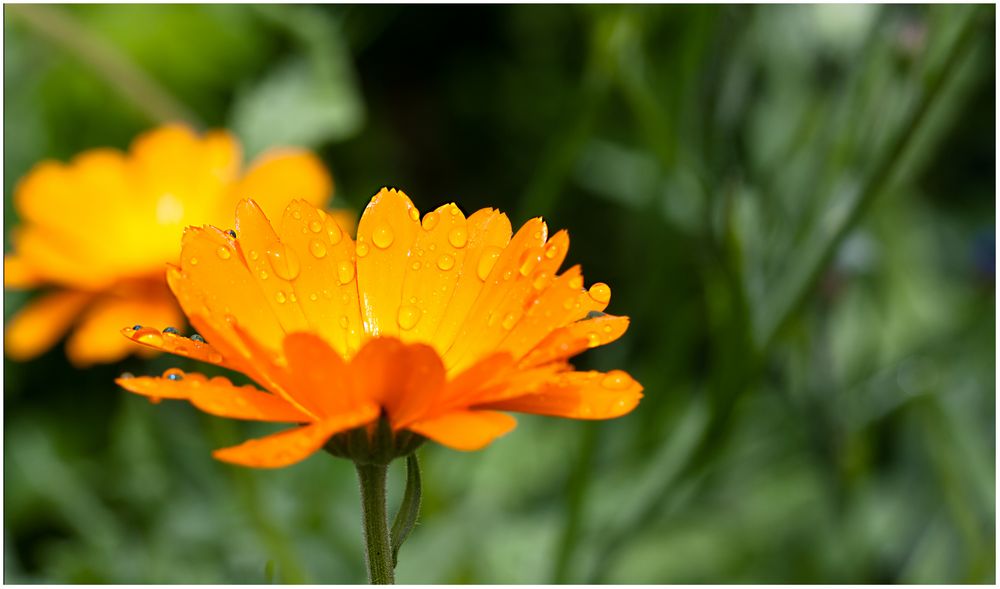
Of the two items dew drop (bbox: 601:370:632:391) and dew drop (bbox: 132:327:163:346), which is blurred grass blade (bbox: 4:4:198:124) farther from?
dew drop (bbox: 601:370:632:391)

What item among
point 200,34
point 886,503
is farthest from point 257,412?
point 200,34

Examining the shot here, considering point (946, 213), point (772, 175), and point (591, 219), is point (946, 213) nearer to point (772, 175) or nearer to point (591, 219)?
point (591, 219)

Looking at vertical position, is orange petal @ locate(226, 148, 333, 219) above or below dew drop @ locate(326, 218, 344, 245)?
above

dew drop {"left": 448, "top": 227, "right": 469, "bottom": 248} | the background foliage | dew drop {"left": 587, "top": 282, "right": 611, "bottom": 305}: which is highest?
the background foliage

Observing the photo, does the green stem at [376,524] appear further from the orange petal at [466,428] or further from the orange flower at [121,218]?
the orange flower at [121,218]

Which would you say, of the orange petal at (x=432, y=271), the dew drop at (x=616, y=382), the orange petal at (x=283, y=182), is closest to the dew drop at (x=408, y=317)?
the orange petal at (x=432, y=271)

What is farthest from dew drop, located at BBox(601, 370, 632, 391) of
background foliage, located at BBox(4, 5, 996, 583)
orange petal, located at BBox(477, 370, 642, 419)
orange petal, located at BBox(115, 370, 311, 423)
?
background foliage, located at BBox(4, 5, 996, 583)
